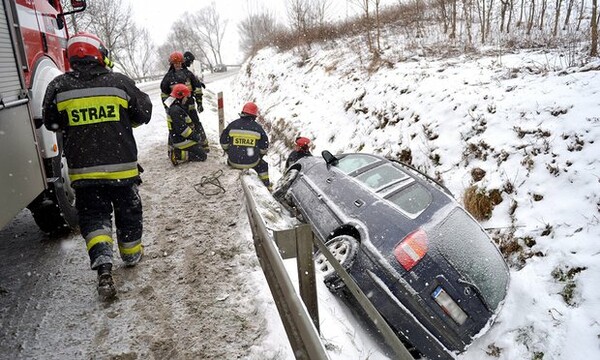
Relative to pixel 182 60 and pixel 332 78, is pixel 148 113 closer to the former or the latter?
pixel 182 60

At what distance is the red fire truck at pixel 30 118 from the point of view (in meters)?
2.32

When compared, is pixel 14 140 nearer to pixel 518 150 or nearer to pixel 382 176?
pixel 382 176

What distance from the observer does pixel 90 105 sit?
9.02 feet

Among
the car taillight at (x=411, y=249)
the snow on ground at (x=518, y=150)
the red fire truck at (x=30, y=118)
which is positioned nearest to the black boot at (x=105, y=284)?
the red fire truck at (x=30, y=118)

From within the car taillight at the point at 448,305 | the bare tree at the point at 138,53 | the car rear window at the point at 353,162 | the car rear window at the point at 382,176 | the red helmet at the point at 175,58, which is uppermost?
Answer: the bare tree at the point at 138,53

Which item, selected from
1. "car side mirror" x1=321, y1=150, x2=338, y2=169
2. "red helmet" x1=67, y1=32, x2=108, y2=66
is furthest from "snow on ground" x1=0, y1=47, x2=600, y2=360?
"red helmet" x1=67, y1=32, x2=108, y2=66

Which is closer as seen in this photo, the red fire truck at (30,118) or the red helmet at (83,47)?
the red fire truck at (30,118)

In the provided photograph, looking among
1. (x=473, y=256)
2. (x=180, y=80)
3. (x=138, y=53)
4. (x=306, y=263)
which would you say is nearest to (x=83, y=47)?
(x=306, y=263)

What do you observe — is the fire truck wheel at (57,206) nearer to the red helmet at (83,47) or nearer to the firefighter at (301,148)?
the red helmet at (83,47)

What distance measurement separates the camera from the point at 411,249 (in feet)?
9.93

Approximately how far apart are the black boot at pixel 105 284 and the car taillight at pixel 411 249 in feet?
7.56

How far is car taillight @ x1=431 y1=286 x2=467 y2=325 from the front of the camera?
113 inches

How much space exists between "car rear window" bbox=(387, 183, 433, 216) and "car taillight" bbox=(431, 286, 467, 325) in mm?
785

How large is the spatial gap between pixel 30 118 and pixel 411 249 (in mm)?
3200
